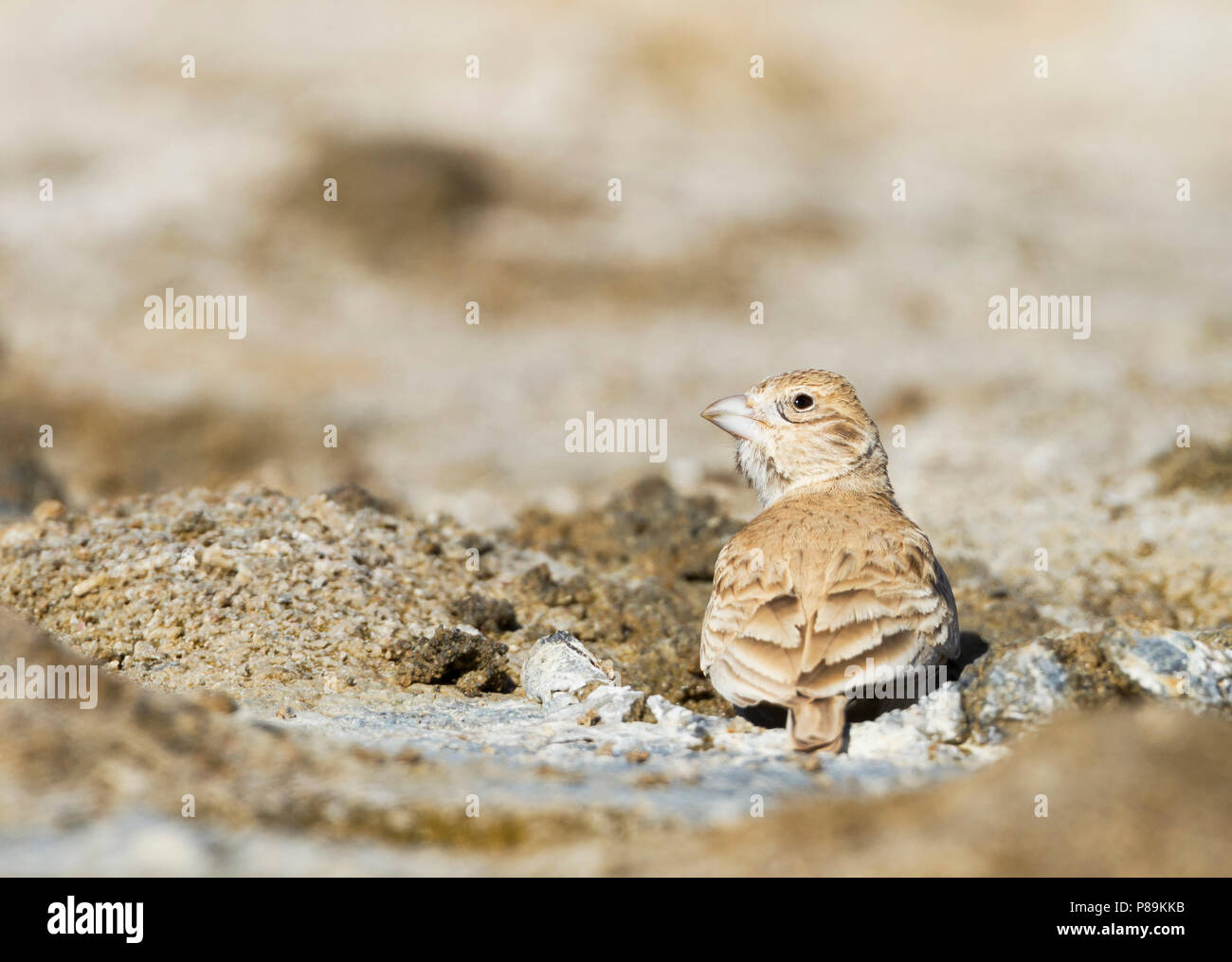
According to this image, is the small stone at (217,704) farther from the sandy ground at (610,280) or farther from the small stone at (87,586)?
the small stone at (87,586)

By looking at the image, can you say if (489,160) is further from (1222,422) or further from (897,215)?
(1222,422)

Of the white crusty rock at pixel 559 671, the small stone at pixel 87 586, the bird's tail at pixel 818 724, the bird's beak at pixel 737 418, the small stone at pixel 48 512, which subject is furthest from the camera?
the small stone at pixel 48 512

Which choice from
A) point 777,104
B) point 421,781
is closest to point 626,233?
point 777,104

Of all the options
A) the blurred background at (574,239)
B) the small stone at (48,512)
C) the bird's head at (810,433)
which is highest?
the blurred background at (574,239)

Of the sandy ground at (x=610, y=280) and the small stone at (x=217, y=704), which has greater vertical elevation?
A: the sandy ground at (x=610, y=280)

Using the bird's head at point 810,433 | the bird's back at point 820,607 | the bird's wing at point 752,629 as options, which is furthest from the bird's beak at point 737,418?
the bird's wing at point 752,629

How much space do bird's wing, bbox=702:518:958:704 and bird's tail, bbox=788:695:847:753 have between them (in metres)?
0.05

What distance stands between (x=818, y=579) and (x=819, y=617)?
29 cm

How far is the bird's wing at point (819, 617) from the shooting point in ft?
18.0

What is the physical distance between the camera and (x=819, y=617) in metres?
5.65

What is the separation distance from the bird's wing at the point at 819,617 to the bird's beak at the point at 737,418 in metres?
1.21

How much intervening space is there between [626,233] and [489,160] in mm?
3308

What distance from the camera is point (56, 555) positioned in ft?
24.8

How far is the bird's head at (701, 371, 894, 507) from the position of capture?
7270 mm
